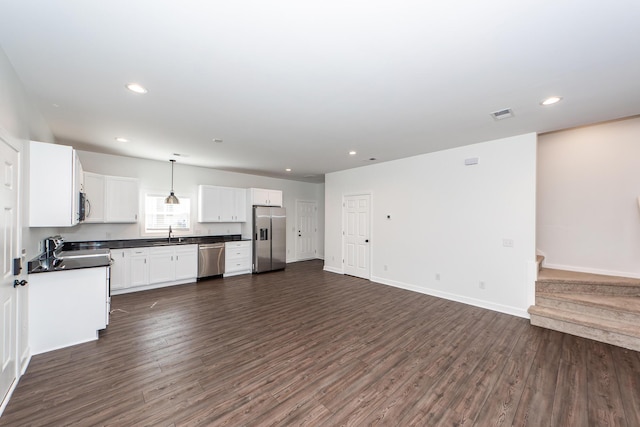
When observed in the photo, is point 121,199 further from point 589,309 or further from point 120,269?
point 589,309

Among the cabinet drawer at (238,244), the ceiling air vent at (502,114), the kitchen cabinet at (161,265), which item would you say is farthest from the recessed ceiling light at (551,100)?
the kitchen cabinet at (161,265)

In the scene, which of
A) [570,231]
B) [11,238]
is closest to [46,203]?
[11,238]

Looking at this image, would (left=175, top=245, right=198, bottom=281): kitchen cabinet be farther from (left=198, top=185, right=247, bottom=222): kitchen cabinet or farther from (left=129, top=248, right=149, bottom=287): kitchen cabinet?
(left=198, top=185, right=247, bottom=222): kitchen cabinet

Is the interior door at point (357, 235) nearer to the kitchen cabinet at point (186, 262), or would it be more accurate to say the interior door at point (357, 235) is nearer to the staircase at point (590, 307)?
the staircase at point (590, 307)

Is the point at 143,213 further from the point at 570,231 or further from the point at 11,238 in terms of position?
the point at 570,231

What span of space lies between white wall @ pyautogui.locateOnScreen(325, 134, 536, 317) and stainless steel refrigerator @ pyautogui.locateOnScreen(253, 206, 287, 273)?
103 inches

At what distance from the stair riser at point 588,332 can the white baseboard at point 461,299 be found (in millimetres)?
300

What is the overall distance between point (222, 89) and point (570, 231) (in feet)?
18.7

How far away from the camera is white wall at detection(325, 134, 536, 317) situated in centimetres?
386

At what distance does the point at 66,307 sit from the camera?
288 cm

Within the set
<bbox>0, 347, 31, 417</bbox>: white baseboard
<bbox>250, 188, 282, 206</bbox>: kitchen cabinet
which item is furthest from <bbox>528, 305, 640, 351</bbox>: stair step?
<bbox>250, 188, 282, 206</bbox>: kitchen cabinet

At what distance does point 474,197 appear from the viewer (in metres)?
4.33

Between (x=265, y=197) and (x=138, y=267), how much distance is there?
3.26 m

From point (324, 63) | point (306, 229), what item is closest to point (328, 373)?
point (324, 63)
